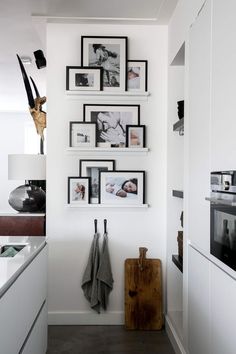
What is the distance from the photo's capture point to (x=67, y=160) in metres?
3.04

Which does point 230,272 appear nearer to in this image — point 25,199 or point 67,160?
point 67,160

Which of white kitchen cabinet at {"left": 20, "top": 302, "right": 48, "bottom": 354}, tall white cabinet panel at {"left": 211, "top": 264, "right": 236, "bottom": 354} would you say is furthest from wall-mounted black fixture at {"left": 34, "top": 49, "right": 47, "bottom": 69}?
tall white cabinet panel at {"left": 211, "top": 264, "right": 236, "bottom": 354}

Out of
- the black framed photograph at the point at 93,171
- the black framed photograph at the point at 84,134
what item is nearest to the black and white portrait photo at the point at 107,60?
the black framed photograph at the point at 84,134

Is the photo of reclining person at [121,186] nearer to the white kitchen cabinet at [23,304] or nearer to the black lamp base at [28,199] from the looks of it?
the black lamp base at [28,199]

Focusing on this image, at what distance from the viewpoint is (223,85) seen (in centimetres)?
157

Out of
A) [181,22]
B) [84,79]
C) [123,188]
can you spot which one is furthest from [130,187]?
[181,22]

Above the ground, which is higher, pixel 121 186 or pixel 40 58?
pixel 40 58

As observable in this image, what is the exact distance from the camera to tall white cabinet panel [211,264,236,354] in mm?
1455

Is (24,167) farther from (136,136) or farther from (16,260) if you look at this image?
(16,260)

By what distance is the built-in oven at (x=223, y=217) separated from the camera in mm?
1418

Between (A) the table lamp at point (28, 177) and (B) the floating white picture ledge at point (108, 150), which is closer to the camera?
(B) the floating white picture ledge at point (108, 150)

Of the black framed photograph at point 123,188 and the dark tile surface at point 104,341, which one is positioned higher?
the black framed photograph at point 123,188

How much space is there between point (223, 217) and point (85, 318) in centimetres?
195

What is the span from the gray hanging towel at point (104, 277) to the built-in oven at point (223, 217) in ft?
4.64
